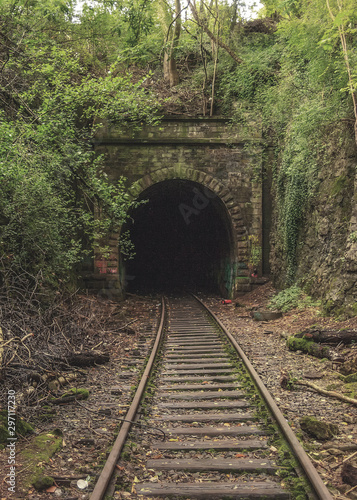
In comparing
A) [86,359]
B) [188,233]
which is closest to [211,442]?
[86,359]

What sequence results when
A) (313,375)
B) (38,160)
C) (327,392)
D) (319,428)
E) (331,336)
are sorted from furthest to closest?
(38,160) < (331,336) < (313,375) < (327,392) < (319,428)

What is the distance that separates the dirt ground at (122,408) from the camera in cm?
316

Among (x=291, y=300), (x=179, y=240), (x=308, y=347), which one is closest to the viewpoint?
(x=308, y=347)

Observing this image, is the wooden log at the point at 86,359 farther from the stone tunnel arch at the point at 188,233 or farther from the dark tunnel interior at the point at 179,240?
the dark tunnel interior at the point at 179,240

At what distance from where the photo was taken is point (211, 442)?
3.77m

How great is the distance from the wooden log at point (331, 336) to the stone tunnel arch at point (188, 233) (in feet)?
22.6

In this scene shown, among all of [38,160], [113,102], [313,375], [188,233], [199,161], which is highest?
[113,102]

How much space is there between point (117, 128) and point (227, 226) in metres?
5.25

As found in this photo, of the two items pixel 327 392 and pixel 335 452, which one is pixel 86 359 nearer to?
pixel 327 392

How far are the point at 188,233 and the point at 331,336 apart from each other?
61.1 feet

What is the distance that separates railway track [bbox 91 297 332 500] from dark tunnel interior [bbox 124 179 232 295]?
9536 mm

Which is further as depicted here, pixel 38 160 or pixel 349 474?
pixel 38 160

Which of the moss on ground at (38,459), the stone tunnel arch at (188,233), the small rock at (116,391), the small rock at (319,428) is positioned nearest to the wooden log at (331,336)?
the small rock at (319,428)

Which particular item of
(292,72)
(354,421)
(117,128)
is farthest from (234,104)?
(354,421)
